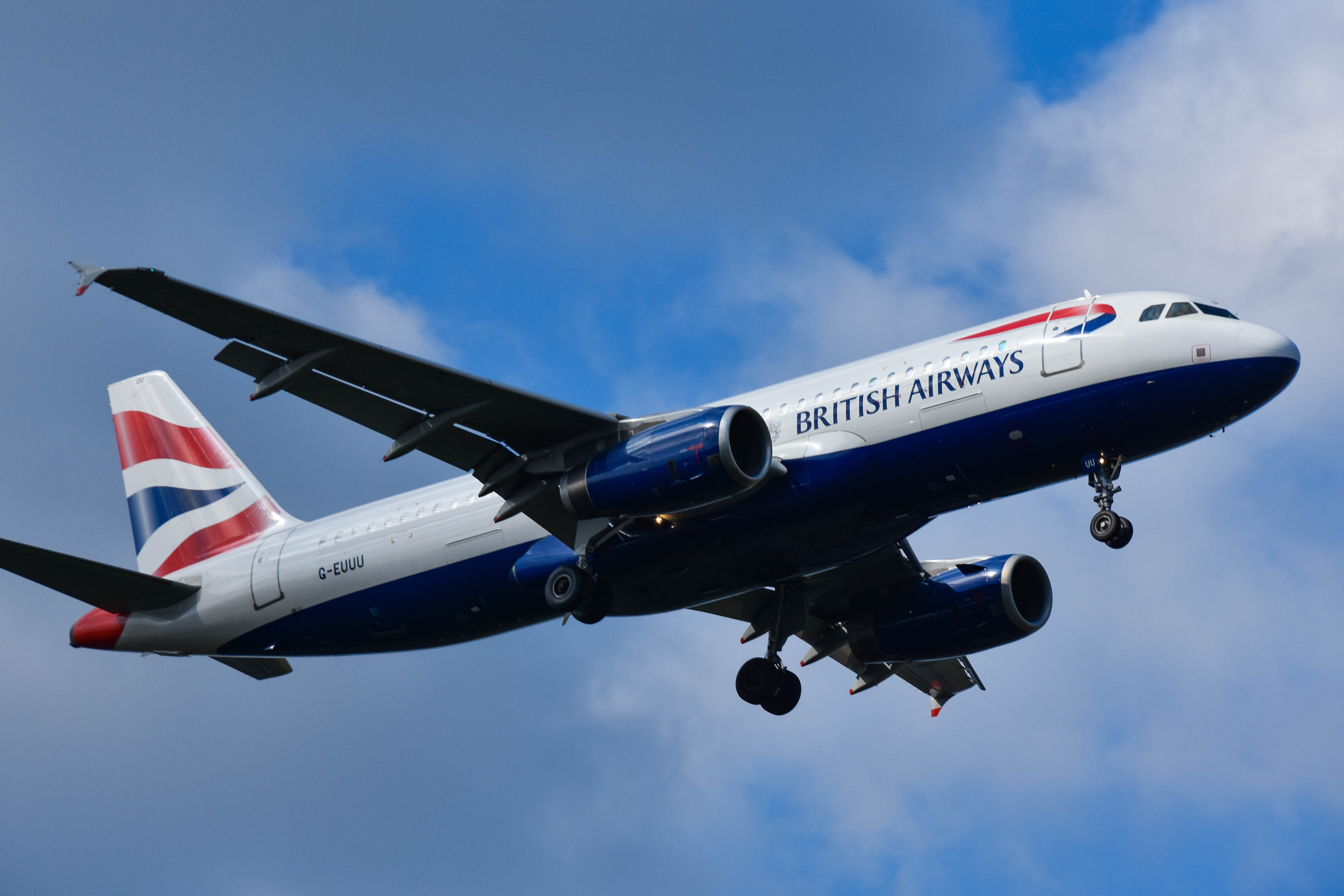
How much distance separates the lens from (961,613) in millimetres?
33156

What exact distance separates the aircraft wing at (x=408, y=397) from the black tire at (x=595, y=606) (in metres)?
1.11

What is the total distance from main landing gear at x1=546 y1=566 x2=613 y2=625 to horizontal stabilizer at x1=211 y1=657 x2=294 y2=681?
8.75 meters

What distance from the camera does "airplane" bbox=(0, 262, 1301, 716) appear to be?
25922 mm

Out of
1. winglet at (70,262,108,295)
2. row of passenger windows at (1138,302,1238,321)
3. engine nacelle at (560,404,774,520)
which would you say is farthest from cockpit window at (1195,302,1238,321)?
winglet at (70,262,108,295)

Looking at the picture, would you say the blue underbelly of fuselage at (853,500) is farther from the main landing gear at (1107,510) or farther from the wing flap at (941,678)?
the wing flap at (941,678)

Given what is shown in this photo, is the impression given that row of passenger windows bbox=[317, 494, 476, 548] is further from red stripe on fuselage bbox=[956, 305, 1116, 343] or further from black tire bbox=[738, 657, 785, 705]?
red stripe on fuselage bbox=[956, 305, 1116, 343]

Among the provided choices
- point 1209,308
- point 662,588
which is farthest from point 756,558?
point 1209,308

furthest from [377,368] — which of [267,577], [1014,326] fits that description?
[1014,326]

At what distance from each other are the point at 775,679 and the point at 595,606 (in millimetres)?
6008

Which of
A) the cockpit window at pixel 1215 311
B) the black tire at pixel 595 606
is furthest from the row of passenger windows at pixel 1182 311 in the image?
the black tire at pixel 595 606

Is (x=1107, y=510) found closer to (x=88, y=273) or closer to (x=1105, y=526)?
(x=1105, y=526)

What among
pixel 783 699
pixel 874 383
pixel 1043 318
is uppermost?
pixel 1043 318

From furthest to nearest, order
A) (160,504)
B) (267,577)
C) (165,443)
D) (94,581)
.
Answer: (165,443), (160,504), (267,577), (94,581)

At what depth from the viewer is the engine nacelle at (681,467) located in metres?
26.2
